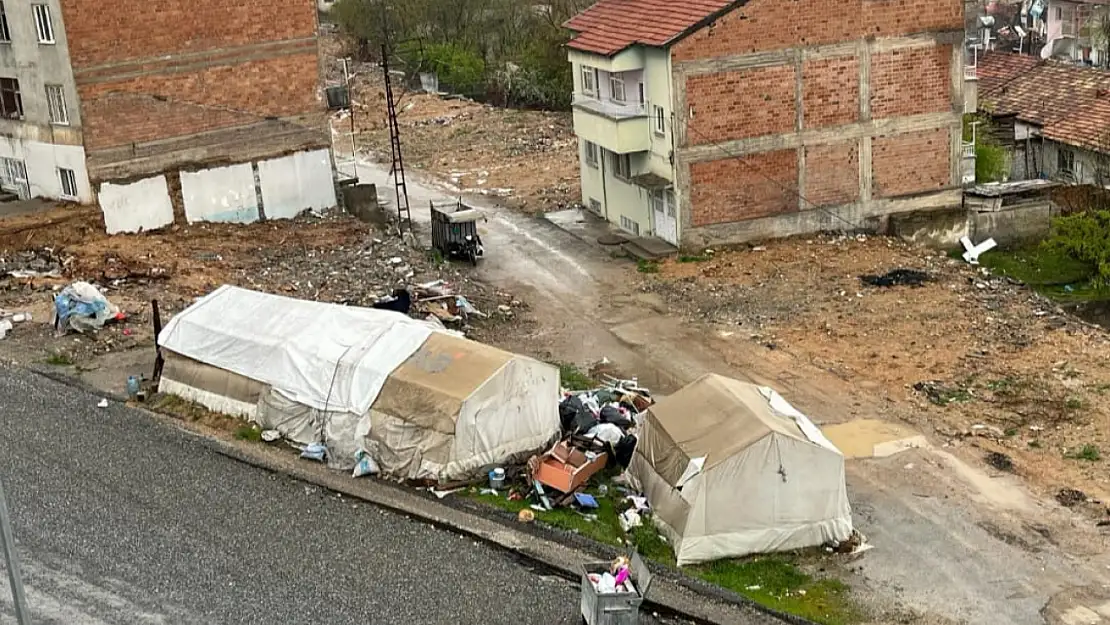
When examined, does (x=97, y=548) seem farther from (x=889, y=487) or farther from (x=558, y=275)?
(x=558, y=275)

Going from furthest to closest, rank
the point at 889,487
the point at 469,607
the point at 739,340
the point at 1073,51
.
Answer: the point at 1073,51, the point at 739,340, the point at 889,487, the point at 469,607

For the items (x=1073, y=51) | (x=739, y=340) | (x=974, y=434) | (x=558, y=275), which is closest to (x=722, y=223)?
(x=558, y=275)

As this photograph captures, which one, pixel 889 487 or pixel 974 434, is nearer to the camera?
pixel 889 487

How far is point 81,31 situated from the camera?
1188 inches

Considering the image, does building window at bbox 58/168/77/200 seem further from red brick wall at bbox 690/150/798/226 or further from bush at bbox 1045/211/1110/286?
bush at bbox 1045/211/1110/286

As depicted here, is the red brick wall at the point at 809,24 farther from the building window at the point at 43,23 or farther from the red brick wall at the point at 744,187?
the building window at the point at 43,23

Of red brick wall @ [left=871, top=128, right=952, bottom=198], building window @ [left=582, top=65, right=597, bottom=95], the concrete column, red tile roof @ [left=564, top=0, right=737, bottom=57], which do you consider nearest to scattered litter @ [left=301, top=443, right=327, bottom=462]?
Result: red tile roof @ [left=564, top=0, right=737, bottom=57]

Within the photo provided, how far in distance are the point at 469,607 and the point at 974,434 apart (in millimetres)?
9722

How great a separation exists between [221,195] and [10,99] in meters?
5.81

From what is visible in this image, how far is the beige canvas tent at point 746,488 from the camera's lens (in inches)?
669

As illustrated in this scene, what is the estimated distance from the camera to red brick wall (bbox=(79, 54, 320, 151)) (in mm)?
30812

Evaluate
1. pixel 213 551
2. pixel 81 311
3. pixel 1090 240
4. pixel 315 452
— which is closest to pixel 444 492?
pixel 315 452

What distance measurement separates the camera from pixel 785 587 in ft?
54.1

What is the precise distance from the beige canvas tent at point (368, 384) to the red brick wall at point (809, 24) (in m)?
12.7
